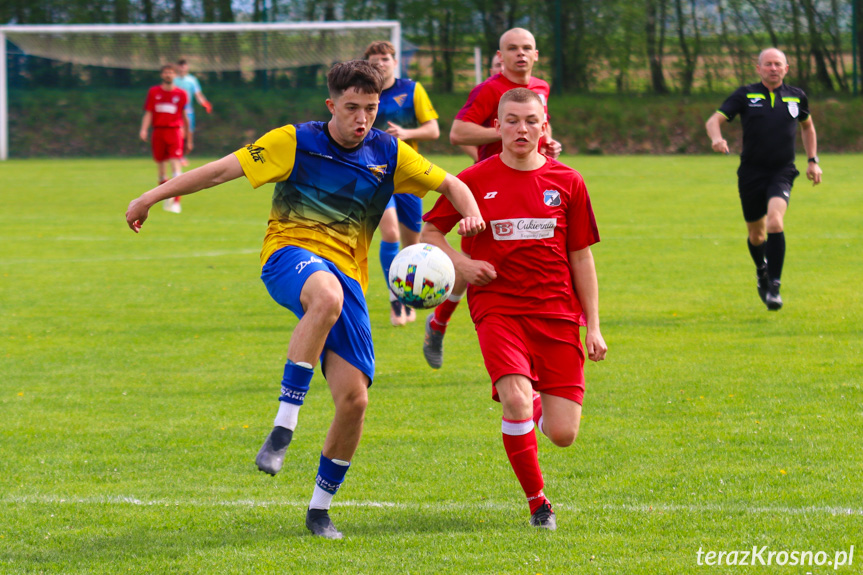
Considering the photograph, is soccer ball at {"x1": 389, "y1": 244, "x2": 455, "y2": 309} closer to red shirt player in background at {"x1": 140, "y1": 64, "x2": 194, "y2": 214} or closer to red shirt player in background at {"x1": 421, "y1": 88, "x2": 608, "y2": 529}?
red shirt player in background at {"x1": 421, "y1": 88, "x2": 608, "y2": 529}

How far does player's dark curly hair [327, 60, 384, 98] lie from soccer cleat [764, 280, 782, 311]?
6.04m

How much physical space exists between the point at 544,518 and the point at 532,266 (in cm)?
116

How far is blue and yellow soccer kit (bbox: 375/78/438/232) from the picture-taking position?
387 inches

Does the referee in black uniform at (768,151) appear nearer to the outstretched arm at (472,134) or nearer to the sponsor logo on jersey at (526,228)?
the outstretched arm at (472,134)

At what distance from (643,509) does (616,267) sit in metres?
8.11

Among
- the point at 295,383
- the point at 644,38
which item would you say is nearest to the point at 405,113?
the point at 295,383

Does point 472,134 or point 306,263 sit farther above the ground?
point 472,134

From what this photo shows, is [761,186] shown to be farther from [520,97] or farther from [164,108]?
[164,108]

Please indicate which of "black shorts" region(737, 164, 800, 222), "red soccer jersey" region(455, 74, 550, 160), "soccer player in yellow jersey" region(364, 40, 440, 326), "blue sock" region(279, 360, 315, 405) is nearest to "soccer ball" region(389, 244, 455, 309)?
"blue sock" region(279, 360, 315, 405)

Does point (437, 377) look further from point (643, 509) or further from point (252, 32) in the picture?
point (252, 32)

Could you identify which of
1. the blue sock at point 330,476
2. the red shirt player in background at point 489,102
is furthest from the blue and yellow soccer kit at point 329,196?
the red shirt player in background at point 489,102

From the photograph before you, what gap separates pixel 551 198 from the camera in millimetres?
4992

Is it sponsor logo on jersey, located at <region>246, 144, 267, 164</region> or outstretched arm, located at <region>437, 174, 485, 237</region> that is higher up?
sponsor logo on jersey, located at <region>246, 144, 267, 164</region>

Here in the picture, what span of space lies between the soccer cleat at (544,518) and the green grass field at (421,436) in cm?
5
